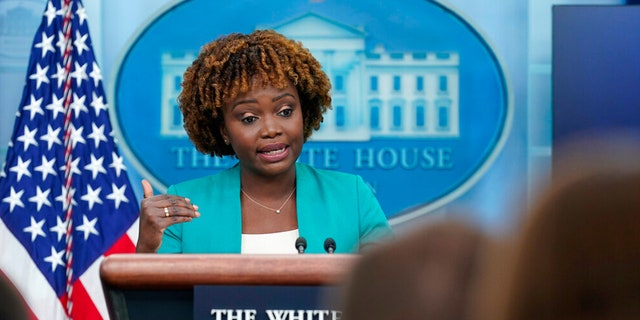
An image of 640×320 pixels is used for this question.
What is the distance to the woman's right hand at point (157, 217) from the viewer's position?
7.18 feet

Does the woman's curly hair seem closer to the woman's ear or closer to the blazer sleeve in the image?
the woman's ear

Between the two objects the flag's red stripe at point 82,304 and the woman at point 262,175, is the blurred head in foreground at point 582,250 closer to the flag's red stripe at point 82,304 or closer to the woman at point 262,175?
the woman at point 262,175

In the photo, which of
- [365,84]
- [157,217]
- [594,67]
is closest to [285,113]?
[157,217]

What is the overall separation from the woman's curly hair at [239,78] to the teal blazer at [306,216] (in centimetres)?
18

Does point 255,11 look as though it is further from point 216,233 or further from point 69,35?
point 216,233

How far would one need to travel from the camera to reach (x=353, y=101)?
4344mm

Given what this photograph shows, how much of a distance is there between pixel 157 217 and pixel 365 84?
2263 millimetres

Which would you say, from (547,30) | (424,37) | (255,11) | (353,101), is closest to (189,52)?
(255,11)

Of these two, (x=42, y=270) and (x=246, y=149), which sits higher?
(x=246, y=149)

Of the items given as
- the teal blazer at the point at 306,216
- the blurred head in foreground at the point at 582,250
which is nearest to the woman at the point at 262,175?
the teal blazer at the point at 306,216

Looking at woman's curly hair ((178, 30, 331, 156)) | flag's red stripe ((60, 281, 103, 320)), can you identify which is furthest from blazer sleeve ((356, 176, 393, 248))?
flag's red stripe ((60, 281, 103, 320))

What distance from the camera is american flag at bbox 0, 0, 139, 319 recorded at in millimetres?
4133

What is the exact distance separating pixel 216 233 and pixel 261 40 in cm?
54

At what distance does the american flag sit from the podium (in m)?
2.40
